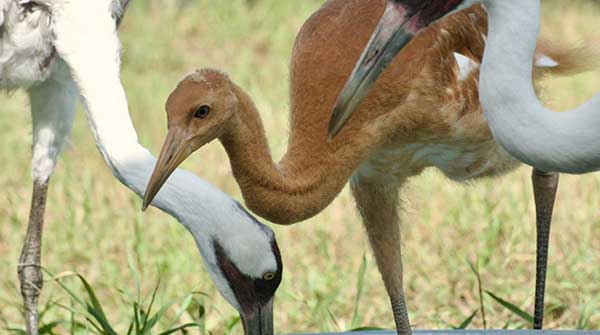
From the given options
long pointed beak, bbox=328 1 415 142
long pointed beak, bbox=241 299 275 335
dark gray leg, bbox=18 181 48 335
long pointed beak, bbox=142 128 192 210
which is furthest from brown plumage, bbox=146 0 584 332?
dark gray leg, bbox=18 181 48 335

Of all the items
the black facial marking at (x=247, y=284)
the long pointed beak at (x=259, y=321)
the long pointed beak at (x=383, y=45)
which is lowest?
the long pointed beak at (x=259, y=321)

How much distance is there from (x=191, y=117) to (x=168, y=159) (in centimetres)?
17

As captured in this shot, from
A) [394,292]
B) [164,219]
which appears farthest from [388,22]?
[164,219]

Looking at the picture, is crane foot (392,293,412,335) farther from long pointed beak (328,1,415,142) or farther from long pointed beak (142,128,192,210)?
long pointed beak (328,1,415,142)

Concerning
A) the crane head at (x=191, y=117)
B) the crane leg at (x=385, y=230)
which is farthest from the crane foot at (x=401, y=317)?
the crane head at (x=191, y=117)

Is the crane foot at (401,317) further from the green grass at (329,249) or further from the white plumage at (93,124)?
the white plumage at (93,124)

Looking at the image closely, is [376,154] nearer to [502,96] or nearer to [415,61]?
[415,61]

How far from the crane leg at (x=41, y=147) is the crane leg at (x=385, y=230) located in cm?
136

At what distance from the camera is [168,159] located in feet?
13.6

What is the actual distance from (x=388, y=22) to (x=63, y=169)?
413cm

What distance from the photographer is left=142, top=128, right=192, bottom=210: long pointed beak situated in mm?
4094

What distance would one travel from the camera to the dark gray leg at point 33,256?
5.61 metres

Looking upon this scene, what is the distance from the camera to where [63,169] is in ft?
24.5

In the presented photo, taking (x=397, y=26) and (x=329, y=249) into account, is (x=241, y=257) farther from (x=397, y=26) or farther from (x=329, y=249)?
(x=329, y=249)
